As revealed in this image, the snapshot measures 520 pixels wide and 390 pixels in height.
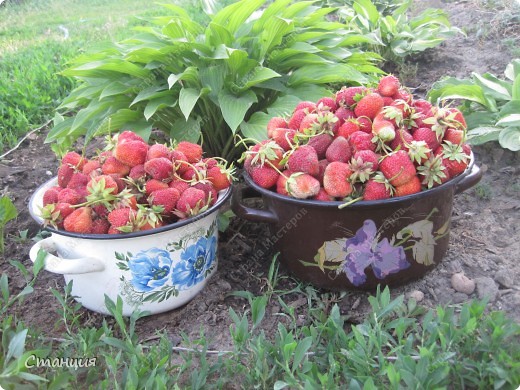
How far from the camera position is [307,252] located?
1707 millimetres

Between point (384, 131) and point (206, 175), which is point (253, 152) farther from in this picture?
point (384, 131)

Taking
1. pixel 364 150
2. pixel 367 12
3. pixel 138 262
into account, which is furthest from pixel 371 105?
pixel 367 12

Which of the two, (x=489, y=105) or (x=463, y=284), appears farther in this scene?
(x=489, y=105)

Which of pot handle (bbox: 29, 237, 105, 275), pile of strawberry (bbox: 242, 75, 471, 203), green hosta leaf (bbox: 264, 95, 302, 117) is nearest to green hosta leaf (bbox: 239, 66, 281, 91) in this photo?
green hosta leaf (bbox: 264, 95, 302, 117)

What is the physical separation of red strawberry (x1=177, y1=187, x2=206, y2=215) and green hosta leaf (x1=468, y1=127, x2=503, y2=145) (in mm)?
1348

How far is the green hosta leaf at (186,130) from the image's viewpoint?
2.13 m

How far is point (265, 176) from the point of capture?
1.67 metres

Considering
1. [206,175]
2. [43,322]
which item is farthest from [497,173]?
[43,322]

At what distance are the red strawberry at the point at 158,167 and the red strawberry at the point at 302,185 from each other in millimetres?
360

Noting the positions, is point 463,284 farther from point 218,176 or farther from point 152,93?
point 152,93

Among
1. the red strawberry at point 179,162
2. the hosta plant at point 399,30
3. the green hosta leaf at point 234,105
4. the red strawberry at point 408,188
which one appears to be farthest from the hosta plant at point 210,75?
the hosta plant at point 399,30

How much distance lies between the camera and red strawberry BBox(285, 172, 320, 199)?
1.57 meters

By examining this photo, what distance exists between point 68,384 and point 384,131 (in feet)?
3.51

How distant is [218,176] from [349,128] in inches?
17.1
